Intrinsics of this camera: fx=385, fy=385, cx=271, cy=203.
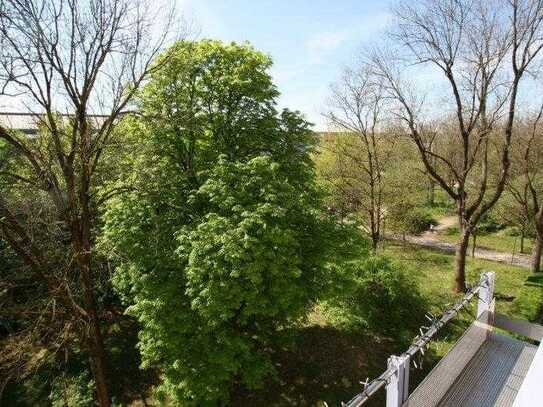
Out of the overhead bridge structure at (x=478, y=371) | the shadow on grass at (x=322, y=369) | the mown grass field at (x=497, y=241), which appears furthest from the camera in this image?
the mown grass field at (x=497, y=241)

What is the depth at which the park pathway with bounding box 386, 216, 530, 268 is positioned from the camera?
97.5 feet

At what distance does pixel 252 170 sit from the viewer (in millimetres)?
10516

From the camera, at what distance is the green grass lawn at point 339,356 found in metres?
12.8

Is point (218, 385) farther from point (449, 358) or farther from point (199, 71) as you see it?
point (199, 71)

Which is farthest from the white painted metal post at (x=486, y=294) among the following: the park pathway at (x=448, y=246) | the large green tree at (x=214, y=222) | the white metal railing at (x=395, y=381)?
the park pathway at (x=448, y=246)

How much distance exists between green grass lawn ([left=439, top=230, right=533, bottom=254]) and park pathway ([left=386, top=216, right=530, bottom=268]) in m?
0.93

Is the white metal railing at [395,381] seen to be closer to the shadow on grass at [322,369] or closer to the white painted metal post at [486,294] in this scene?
the white painted metal post at [486,294]

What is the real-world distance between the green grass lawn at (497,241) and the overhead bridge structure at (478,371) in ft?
91.8

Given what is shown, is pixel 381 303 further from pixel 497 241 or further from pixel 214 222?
pixel 497 241

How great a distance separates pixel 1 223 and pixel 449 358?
9.67 metres

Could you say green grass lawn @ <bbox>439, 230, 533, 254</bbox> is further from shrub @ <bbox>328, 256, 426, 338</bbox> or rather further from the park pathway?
shrub @ <bbox>328, 256, 426, 338</bbox>

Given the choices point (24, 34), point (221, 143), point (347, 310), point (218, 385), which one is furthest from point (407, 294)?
point (24, 34)

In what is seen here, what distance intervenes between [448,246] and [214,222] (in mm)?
29744

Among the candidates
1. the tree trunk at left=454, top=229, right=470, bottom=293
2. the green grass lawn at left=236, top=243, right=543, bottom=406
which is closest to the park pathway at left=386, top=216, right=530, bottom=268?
the green grass lawn at left=236, top=243, right=543, bottom=406
